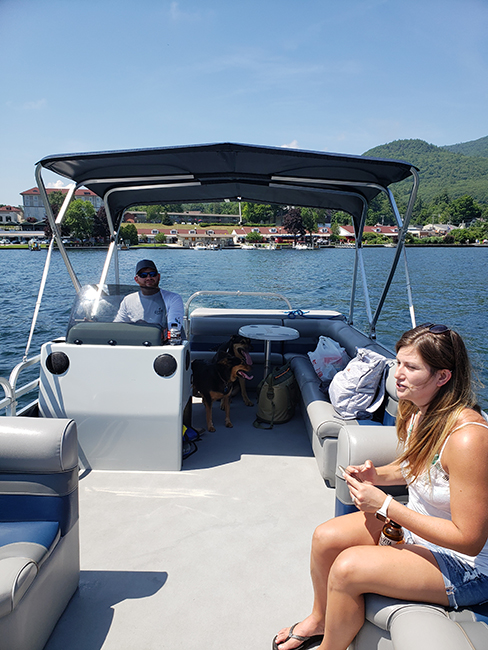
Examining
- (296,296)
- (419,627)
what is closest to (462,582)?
(419,627)

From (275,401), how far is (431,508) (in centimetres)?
254

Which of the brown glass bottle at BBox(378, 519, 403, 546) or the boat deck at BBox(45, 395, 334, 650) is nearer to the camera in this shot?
the brown glass bottle at BBox(378, 519, 403, 546)

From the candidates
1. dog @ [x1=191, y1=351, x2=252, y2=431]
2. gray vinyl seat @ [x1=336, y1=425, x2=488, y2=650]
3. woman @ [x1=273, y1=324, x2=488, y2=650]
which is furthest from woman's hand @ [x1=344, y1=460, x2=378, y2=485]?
dog @ [x1=191, y1=351, x2=252, y2=431]

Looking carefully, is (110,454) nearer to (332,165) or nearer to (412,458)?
(412,458)

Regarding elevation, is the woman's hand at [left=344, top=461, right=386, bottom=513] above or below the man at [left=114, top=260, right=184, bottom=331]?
below

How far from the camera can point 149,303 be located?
140 inches

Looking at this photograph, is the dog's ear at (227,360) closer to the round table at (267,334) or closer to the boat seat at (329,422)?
the round table at (267,334)

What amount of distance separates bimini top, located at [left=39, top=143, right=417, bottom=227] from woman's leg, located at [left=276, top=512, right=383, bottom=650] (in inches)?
88.2

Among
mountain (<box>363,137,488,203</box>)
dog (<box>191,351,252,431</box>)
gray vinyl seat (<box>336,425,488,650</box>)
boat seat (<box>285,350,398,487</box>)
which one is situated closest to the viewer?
gray vinyl seat (<box>336,425,488,650</box>)

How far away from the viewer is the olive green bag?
3963 millimetres

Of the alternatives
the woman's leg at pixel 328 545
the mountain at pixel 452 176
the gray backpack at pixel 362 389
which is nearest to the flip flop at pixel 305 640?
the woman's leg at pixel 328 545

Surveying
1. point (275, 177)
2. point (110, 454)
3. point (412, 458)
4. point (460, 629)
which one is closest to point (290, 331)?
point (275, 177)

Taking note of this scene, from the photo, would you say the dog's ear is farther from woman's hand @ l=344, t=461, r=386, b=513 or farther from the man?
woman's hand @ l=344, t=461, r=386, b=513

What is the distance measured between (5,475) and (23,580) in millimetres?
480
